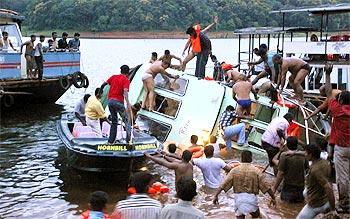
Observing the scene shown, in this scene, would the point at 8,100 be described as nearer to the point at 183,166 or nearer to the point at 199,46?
the point at 199,46

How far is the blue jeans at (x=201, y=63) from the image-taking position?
16211mm

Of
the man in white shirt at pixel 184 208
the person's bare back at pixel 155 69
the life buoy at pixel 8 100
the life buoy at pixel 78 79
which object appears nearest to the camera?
the man in white shirt at pixel 184 208

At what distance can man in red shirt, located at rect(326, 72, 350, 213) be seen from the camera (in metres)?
8.34

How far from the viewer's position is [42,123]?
21953mm

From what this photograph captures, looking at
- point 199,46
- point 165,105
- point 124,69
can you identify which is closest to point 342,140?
point 124,69

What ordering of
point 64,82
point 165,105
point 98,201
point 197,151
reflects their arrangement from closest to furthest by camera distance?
point 98,201
point 197,151
point 165,105
point 64,82

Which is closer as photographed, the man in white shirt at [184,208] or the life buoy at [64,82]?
the man in white shirt at [184,208]

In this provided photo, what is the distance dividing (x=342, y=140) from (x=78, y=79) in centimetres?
1819

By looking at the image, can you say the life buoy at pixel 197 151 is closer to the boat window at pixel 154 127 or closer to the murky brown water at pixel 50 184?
the murky brown water at pixel 50 184

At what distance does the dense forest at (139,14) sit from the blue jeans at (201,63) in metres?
55.7

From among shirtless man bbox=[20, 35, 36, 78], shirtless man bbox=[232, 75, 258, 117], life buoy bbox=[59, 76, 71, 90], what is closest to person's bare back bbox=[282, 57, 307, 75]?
shirtless man bbox=[232, 75, 258, 117]

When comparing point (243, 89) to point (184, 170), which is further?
point (243, 89)

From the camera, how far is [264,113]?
14.0 metres

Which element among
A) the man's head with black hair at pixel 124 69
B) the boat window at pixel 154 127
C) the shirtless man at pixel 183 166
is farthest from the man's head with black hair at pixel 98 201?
the boat window at pixel 154 127
